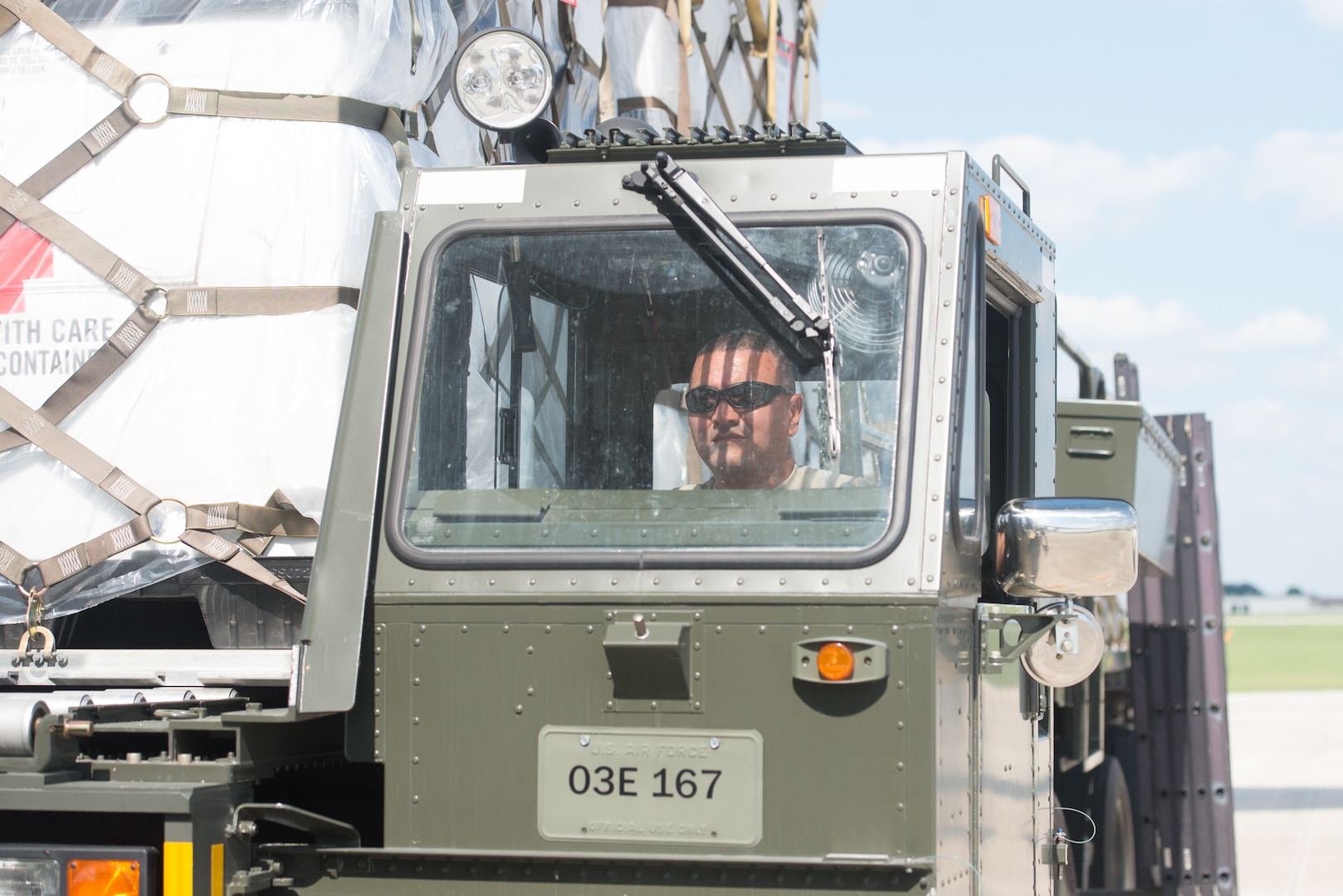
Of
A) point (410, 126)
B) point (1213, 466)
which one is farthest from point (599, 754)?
point (1213, 466)

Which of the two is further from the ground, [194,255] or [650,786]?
[194,255]

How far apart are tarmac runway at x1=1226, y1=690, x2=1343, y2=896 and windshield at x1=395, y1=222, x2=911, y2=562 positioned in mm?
7432

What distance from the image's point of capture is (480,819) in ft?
9.64

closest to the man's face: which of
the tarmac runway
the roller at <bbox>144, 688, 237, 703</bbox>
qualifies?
the roller at <bbox>144, 688, 237, 703</bbox>

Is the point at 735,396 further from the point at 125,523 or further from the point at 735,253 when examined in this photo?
the point at 125,523

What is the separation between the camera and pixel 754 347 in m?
3.10

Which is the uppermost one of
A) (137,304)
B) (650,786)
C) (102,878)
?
(137,304)

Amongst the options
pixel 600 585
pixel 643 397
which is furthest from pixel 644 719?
pixel 643 397

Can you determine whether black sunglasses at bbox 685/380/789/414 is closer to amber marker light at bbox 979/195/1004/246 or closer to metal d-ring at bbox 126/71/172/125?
amber marker light at bbox 979/195/1004/246

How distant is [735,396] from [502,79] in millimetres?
999

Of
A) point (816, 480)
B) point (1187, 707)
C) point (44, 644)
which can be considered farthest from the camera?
point (1187, 707)

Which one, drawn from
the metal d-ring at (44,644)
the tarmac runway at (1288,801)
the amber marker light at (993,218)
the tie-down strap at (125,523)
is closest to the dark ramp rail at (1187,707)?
the tarmac runway at (1288,801)

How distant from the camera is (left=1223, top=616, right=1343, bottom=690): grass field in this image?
3847cm

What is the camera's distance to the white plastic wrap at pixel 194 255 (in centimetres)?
348
